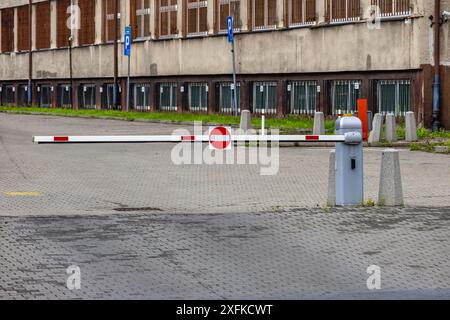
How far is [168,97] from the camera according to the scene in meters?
56.3

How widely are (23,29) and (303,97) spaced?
2973cm

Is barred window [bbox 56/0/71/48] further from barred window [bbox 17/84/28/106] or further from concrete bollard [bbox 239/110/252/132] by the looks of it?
concrete bollard [bbox 239/110/252/132]

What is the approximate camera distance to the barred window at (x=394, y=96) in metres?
41.2

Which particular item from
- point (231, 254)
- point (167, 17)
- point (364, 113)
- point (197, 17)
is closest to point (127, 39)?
point (167, 17)

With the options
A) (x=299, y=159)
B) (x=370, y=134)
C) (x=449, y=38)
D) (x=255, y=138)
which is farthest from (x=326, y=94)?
(x=255, y=138)

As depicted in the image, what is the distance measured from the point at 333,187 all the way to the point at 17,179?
665 cm

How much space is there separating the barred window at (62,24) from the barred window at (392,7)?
89.3 feet

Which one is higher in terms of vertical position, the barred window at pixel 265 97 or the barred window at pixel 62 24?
the barred window at pixel 62 24

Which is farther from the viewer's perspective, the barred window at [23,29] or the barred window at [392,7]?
the barred window at [23,29]

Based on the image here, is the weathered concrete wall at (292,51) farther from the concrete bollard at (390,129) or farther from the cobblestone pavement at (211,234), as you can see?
the cobblestone pavement at (211,234)

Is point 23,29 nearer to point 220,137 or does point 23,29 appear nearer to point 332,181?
point 220,137

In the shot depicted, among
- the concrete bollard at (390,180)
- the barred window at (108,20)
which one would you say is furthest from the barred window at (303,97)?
the concrete bollard at (390,180)

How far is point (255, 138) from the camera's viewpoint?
17188mm
